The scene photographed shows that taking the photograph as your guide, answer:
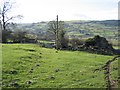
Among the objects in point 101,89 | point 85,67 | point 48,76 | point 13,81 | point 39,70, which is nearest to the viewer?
point 101,89

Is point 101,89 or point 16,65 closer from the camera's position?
point 101,89

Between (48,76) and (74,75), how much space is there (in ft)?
9.75

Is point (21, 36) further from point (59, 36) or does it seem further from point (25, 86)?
point (25, 86)

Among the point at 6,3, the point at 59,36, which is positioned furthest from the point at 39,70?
the point at 6,3

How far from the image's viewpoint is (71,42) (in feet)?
272

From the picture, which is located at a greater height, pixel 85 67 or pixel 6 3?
pixel 6 3

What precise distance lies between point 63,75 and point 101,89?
723cm

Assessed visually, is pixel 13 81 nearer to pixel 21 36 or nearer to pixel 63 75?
pixel 63 75

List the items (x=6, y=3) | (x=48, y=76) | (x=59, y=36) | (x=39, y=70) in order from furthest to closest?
(x=6, y=3) < (x=59, y=36) < (x=39, y=70) < (x=48, y=76)

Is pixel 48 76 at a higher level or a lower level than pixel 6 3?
lower

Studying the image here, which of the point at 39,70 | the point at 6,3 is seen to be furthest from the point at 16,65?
the point at 6,3

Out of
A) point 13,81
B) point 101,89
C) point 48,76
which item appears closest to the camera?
point 101,89

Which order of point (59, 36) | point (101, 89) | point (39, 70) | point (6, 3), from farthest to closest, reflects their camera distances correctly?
1. point (6, 3)
2. point (59, 36)
3. point (39, 70)
4. point (101, 89)

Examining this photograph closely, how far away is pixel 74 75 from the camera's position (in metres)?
31.2
